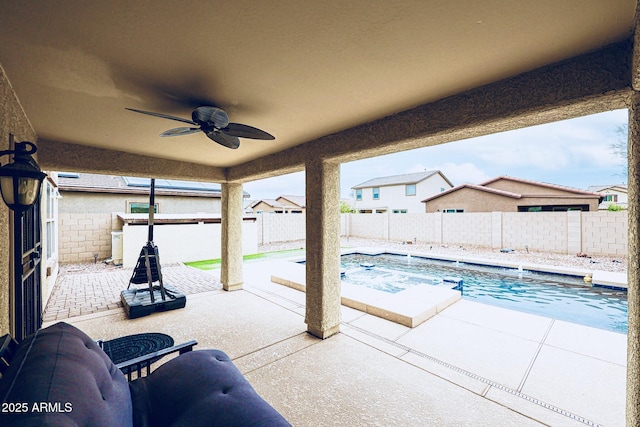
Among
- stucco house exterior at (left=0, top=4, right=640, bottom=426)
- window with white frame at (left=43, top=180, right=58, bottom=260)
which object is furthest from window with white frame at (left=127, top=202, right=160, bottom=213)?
stucco house exterior at (left=0, top=4, right=640, bottom=426)

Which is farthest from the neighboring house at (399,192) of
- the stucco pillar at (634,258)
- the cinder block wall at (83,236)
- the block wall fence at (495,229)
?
the stucco pillar at (634,258)

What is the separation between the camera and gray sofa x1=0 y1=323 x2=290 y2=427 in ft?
3.06

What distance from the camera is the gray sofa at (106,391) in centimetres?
93

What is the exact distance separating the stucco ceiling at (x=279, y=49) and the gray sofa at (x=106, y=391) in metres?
1.68

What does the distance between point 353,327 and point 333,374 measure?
1187 millimetres

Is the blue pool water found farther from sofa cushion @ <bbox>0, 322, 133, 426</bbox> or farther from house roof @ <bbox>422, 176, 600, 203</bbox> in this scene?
house roof @ <bbox>422, 176, 600, 203</bbox>

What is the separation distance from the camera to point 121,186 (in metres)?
10.6

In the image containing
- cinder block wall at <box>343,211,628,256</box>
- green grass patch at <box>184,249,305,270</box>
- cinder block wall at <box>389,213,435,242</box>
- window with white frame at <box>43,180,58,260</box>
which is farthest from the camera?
cinder block wall at <box>389,213,435,242</box>

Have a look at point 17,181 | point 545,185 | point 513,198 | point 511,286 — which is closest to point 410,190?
point 513,198

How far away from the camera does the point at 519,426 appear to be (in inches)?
84.0

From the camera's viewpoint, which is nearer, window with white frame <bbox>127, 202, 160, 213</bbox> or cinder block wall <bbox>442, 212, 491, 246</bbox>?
window with white frame <bbox>127, 202, 160, 213</bbox>

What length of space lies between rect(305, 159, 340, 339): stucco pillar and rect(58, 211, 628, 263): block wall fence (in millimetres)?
8615

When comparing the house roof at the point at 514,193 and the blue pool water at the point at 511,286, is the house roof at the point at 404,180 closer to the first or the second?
the house roof at the point at 514,193

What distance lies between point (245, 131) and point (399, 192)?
73.0 feet
